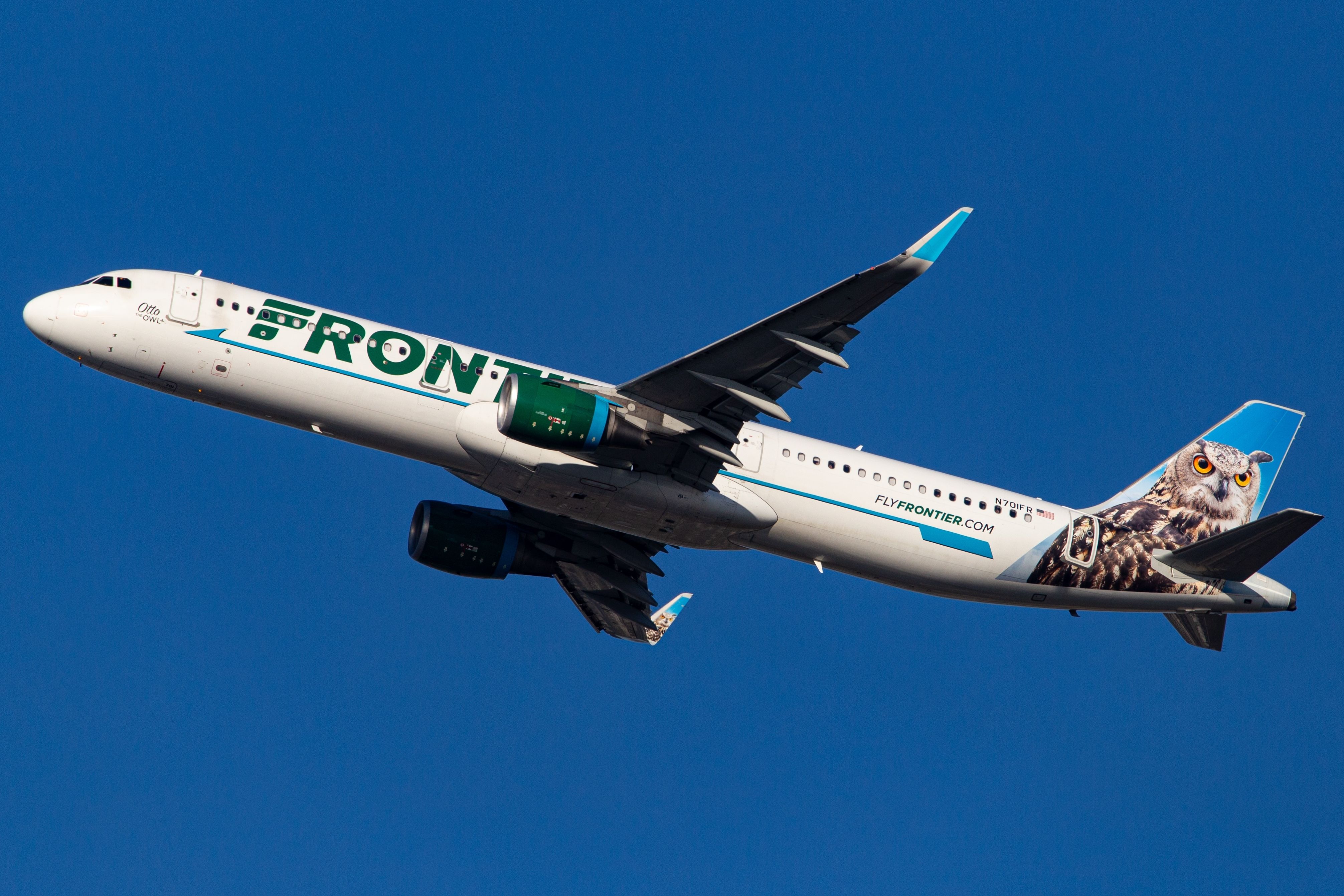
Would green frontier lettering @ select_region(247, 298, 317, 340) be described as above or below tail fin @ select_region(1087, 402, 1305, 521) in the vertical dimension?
below

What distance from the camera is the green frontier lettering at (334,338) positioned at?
32.8 meters

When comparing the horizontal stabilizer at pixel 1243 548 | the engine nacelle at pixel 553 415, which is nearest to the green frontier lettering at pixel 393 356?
the engine nacelle at pixel 553 415

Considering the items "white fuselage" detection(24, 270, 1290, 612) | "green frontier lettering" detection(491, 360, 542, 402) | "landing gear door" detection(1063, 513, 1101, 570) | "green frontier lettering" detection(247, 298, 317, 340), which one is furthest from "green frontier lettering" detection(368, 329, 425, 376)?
"landing gear door" detection(1063, 513, 1101, 570)

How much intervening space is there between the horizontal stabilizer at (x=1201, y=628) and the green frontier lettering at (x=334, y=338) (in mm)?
25959

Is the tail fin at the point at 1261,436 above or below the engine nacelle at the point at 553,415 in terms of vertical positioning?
above

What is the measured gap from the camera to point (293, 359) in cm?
3262

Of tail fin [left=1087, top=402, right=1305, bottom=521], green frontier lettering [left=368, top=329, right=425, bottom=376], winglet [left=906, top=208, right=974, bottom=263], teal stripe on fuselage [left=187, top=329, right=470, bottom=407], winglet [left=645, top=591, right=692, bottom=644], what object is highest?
tail fin [left=1087, top=402, right=1305, bottom=521]

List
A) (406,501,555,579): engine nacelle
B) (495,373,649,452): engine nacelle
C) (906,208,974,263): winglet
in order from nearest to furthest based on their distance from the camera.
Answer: (906,208,974,263): winglet → (495,373,649,452): engine nacelle → (406,501,555,579): engine nacelle

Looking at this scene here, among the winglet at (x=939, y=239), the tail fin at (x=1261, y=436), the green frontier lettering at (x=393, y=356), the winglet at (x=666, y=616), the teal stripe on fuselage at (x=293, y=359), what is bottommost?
the winglet at (x=666, y=616)

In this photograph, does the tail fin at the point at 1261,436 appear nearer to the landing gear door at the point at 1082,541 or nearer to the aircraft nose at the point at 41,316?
the landing gear door at the point at 1082,541

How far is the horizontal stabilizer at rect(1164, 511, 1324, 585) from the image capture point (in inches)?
1344

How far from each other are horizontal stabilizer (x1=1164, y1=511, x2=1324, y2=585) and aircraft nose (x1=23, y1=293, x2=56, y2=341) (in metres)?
33.6

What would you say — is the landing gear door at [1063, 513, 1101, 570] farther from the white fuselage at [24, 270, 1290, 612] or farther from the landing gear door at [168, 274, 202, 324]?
the landing gear door at [168, 274, 202, 324]

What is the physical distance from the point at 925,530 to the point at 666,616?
1108 centimetres
